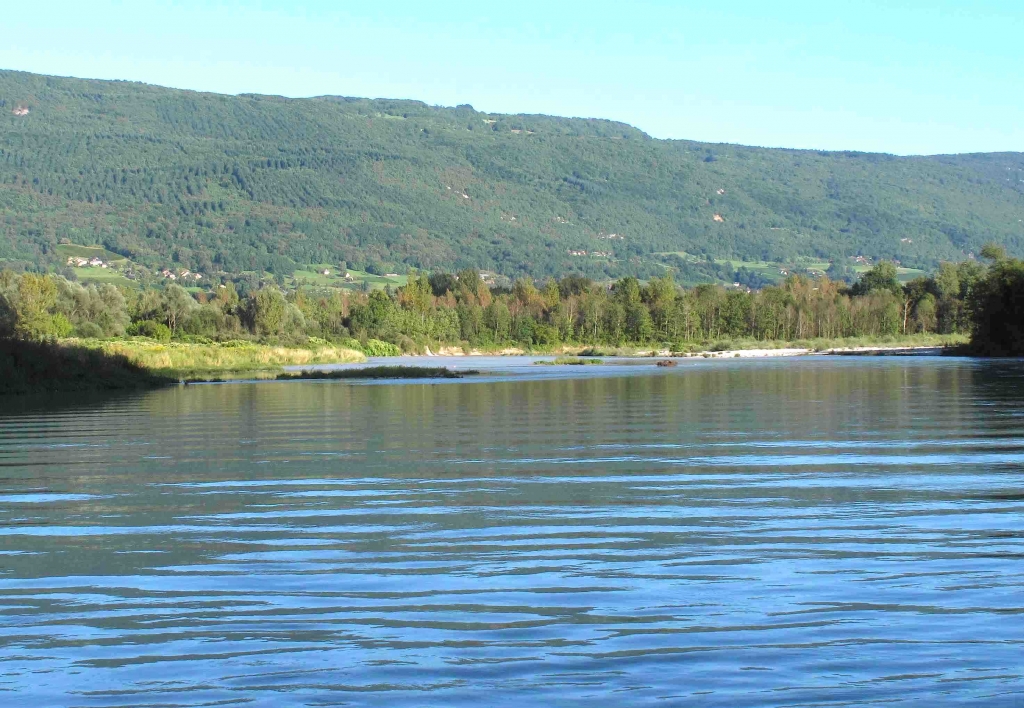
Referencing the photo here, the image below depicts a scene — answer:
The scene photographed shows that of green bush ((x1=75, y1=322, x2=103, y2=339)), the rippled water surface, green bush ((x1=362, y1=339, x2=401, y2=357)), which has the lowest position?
the rippled water surface

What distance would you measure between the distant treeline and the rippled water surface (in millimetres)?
72893

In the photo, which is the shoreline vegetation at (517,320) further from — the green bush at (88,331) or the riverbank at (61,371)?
the riverbank at (61,371)

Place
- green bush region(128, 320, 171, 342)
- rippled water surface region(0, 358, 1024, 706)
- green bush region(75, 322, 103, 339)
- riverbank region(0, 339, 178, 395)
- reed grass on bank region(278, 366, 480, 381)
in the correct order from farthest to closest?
green bush region(128, 320, 171, 342) → green bush region(75, 322, 103, 339) → reed grass on bank region(278, 366, 480, 381) → riverbank region(0, 339, 178, 395) → rippled water surface region(0, 358, 1024, 706)

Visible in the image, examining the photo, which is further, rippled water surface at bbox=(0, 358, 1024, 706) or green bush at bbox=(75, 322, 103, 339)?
green bush at bbox=(75, 322, 103, 339)

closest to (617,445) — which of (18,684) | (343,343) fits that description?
(18,684)

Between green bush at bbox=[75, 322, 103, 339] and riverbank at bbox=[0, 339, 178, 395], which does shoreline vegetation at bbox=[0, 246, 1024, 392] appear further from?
riverbank at bbox=[0, 339, 178, 395]

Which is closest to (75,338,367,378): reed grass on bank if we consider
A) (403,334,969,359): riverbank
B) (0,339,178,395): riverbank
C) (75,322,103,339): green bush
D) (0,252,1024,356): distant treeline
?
(0,339,178,395): riverbank

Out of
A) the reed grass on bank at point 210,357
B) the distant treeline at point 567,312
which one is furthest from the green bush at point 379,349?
the reed grass on bank at point 210,357

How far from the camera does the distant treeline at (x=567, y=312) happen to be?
95000 millimetres

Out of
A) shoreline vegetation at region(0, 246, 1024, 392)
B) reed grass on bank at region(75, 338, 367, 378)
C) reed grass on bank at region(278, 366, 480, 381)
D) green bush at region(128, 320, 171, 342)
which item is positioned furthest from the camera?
green bush at region(128, 320, 171, 342)

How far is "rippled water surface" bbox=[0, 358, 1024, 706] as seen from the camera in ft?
23.9

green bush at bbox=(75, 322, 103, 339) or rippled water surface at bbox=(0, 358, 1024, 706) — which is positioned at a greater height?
green bush at bbox=(75, 322, 103, 339)

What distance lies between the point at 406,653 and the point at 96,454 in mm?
13941

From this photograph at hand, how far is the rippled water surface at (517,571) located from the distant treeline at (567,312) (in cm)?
7289
